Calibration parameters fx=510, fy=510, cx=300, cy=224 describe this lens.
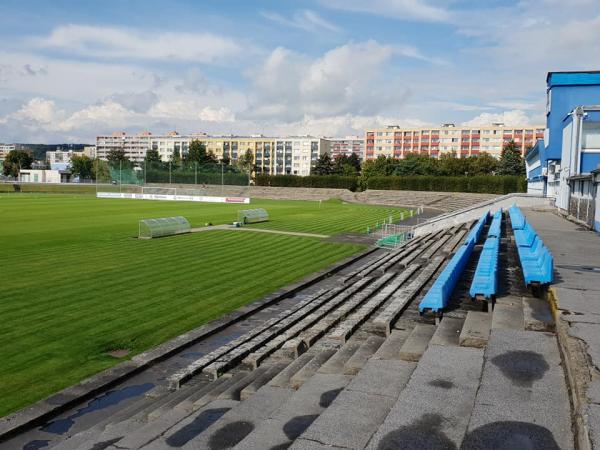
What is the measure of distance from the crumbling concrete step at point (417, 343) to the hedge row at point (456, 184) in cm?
7129

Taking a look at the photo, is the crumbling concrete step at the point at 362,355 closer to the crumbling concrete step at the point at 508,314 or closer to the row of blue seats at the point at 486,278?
the crumbling concrete step at the point at 508,314

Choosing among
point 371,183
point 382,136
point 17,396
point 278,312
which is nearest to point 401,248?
point 278,312

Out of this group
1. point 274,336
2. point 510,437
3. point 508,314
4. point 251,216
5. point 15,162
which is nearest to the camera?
point 510,437

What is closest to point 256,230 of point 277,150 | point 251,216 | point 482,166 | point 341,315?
point 251,216

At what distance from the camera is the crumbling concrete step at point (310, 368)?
8.36 meters

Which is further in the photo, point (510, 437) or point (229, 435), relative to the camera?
point (229, 435)

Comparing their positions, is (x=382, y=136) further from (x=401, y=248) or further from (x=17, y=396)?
(x=17, y=396)

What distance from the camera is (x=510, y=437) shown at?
17.5ft

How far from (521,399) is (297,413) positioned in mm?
2789

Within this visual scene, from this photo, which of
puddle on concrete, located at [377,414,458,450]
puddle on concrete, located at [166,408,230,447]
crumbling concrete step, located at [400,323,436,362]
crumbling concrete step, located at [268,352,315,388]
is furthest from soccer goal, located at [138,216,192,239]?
puddle on concrete, located at [377,414,458,450]

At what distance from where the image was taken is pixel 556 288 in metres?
11.1

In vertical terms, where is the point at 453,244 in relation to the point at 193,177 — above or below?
below

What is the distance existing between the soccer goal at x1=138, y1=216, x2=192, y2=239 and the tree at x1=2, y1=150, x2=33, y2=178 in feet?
491

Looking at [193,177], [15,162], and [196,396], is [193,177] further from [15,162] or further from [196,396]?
[15,162]
